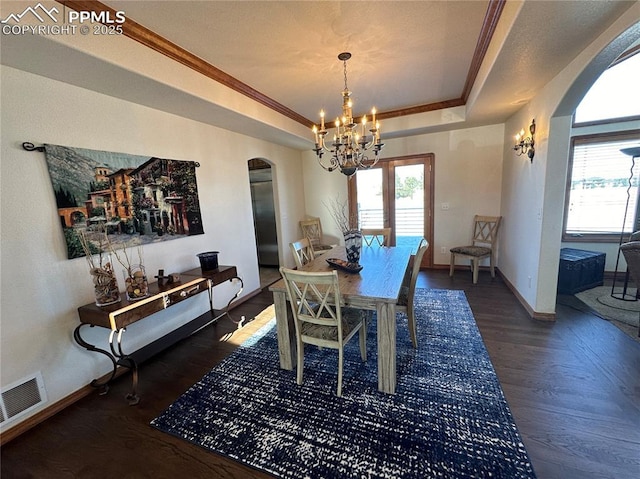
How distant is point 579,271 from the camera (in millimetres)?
3551

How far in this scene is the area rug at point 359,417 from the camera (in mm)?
1489

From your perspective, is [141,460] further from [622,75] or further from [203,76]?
[622,75]

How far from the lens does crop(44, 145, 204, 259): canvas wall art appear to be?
2076 millimetres

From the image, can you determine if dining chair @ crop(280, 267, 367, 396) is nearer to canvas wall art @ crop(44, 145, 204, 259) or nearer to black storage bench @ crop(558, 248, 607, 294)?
canvas wall art @ crop(44, 145, 204, 259)

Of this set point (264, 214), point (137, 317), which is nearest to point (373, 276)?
point (137, 317)

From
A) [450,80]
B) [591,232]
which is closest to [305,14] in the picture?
[450,80]

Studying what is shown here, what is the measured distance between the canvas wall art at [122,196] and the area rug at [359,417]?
151 centimetres

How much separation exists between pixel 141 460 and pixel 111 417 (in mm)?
563

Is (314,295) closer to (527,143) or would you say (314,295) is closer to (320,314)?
(320,314)

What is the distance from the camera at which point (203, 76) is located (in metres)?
2.55

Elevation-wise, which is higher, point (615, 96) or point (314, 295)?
point (615, 96)

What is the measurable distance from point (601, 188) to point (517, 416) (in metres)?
Result: 4.15

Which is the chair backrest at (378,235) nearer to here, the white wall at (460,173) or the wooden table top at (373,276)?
the wooden table top at (373,276)

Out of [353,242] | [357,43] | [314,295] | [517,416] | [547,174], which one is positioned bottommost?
[517,416]
